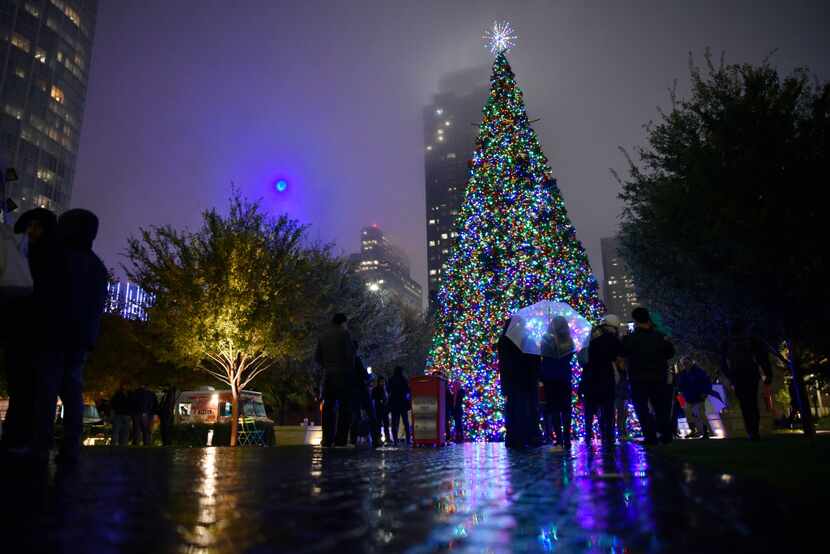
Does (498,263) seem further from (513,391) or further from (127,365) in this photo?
(127,365)

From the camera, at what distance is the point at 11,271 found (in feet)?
13.8

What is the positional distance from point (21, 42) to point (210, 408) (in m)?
92.9

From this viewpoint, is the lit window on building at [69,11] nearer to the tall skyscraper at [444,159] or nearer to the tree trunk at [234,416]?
the tall skyscraper at [444,159]

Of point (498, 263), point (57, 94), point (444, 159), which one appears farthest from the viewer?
point (444, 159)

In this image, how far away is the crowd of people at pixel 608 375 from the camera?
9156 mm

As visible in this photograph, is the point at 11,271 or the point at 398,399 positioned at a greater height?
the point at 11,271

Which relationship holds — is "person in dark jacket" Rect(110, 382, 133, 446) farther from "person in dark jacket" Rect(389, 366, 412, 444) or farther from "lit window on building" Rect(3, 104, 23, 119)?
"lit window on building" Rect(3, 104, 23, 119)

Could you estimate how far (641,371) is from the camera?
360 inches

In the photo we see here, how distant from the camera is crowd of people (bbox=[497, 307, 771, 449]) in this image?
30.0 feet

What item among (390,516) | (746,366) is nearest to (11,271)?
(390,516)

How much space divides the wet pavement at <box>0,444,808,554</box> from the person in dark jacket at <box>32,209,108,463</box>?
2.36 metres

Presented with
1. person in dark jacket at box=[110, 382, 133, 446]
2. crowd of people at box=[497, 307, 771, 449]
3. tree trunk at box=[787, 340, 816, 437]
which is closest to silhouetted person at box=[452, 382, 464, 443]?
crowd of people at box=[497, 307, 771, 449]

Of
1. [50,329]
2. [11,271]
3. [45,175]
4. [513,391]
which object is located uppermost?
[45,175]

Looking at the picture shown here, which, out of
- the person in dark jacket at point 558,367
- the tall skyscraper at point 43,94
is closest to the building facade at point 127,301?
the person in dark jacket at point 558,367
